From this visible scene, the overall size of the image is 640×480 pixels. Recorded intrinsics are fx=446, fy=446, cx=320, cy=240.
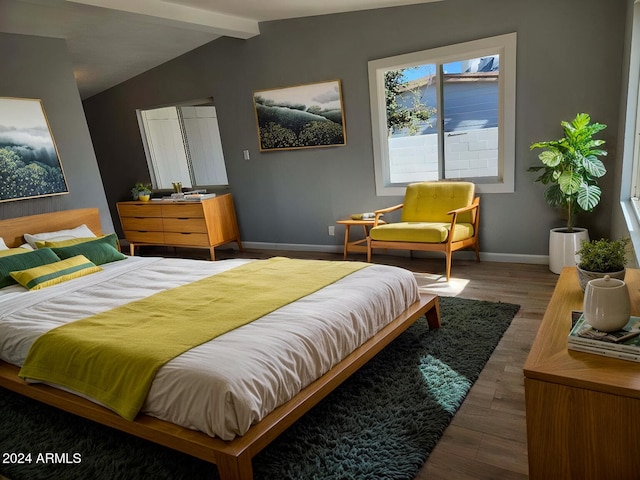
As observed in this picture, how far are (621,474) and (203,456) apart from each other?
4.16 ft

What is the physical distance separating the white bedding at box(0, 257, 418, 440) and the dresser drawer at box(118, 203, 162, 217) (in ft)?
8.22

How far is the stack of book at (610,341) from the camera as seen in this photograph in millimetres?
1252

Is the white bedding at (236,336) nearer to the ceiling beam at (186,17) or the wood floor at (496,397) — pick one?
the wood floor at (496,397)

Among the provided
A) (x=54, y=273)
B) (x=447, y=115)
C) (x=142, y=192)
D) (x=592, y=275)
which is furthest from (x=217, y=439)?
(x=142, y=192)

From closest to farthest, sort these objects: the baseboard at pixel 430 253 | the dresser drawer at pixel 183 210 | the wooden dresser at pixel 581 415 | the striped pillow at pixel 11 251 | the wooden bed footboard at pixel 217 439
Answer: the wooden dresser at pixel 581 415 → the wooden bed footboard at pixel 217 439 → the striped pillow at pixel 11 251 → the baseboard at pixel 430 253 → the dresser drawer at pixel 183 210

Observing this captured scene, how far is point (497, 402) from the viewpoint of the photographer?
2.04 metres

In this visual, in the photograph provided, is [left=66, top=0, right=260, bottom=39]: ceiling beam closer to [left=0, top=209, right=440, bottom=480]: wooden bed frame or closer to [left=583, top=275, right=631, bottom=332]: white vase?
[left=0, top=209, right=440, bottom=480]: wooden bed frame

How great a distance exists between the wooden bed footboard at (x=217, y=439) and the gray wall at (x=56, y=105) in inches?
80.2

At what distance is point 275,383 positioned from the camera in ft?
5.60

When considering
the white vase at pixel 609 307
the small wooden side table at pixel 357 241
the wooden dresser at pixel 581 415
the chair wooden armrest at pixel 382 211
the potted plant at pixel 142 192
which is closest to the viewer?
the wooden dresser at pixel 581 415

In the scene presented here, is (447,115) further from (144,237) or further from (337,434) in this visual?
(144,237)

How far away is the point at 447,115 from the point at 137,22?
9.84 ft

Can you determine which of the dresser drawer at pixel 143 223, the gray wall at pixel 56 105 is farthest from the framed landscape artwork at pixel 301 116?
the gray wall at pixel 56 105

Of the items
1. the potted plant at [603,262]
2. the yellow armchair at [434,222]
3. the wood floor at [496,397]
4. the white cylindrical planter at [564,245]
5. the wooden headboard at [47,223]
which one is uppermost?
the wooden headboard at [47,223]
